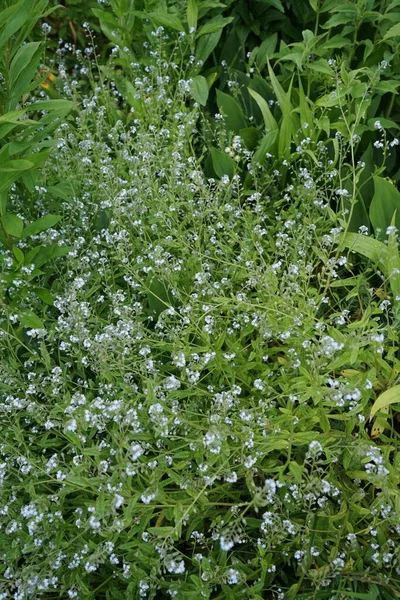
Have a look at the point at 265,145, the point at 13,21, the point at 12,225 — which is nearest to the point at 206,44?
the point at 265,145

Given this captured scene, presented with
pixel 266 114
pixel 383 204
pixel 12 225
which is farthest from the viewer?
pixel 266 114

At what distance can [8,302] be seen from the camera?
9.91ft

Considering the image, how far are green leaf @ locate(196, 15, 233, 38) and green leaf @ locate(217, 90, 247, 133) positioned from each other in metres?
0.41

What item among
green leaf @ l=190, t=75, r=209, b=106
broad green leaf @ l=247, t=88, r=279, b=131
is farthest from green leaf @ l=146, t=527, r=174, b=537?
green leaf @ l=190, t=75, r=209, b=106

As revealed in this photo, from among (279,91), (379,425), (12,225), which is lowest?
(379,425)

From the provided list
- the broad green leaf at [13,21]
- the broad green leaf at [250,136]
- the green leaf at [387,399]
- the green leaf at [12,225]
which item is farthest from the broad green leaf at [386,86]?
the green leaf at [12,225]

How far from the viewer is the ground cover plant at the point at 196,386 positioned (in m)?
2.21

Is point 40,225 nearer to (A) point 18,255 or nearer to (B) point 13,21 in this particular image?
(A) point 18,255

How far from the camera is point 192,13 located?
145 inches

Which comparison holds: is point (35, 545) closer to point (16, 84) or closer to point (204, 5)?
point (16, 84)

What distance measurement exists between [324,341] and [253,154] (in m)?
1.73

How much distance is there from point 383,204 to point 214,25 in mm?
1557

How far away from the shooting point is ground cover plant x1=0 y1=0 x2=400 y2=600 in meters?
2.21

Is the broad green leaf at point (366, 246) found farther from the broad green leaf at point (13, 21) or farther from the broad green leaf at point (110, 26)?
the broad green leaf at point (110, 26)
